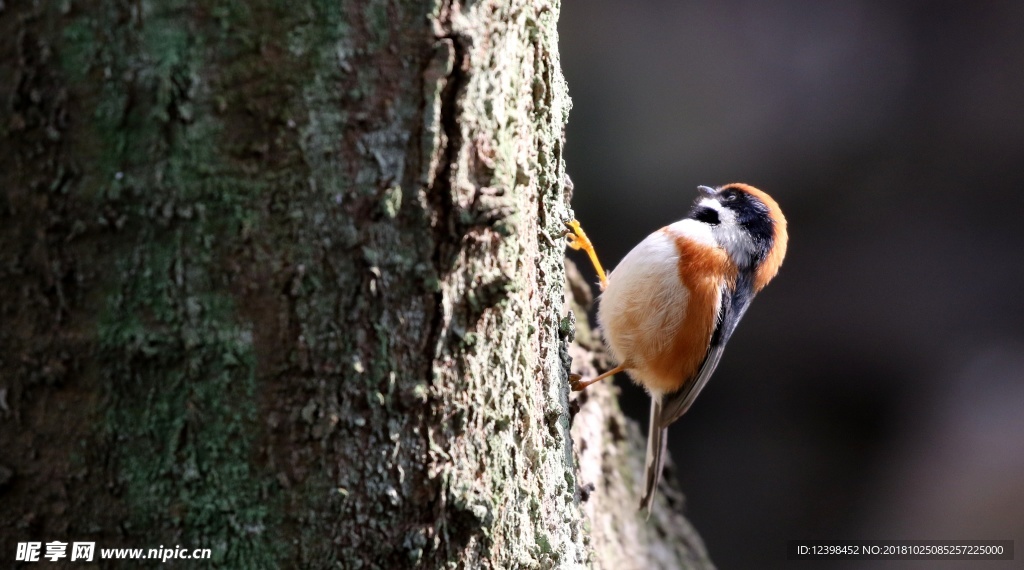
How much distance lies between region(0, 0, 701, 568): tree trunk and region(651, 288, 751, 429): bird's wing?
2051 mm

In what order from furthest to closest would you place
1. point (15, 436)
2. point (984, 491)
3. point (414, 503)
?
point (984, 491) < point (414, 503) < point (15, 436)

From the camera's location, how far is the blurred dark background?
5152mm

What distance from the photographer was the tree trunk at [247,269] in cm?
131

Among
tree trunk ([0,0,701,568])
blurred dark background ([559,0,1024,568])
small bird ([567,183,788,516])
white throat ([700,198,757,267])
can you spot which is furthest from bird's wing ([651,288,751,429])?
tree trunk ([0,0,701,568])

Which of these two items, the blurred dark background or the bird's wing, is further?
the blurred dark background

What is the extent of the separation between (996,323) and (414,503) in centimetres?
518

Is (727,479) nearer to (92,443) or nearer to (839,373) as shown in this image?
(839,373)

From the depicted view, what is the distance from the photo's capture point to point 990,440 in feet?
16.9

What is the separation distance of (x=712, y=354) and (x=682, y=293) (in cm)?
41

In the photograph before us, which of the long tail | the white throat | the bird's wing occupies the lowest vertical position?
the long tail

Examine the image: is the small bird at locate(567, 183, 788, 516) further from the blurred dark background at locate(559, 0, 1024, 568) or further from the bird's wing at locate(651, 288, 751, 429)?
the blurred dark background at locate(559, 0, 1024, 568)

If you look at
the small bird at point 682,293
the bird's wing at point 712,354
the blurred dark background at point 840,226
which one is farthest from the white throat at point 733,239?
the blurred dark background at point 840,226

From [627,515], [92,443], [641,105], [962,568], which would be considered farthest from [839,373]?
[92,443]

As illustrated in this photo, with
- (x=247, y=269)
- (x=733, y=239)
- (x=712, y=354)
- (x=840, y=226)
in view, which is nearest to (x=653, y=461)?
(x=712, y=354)
